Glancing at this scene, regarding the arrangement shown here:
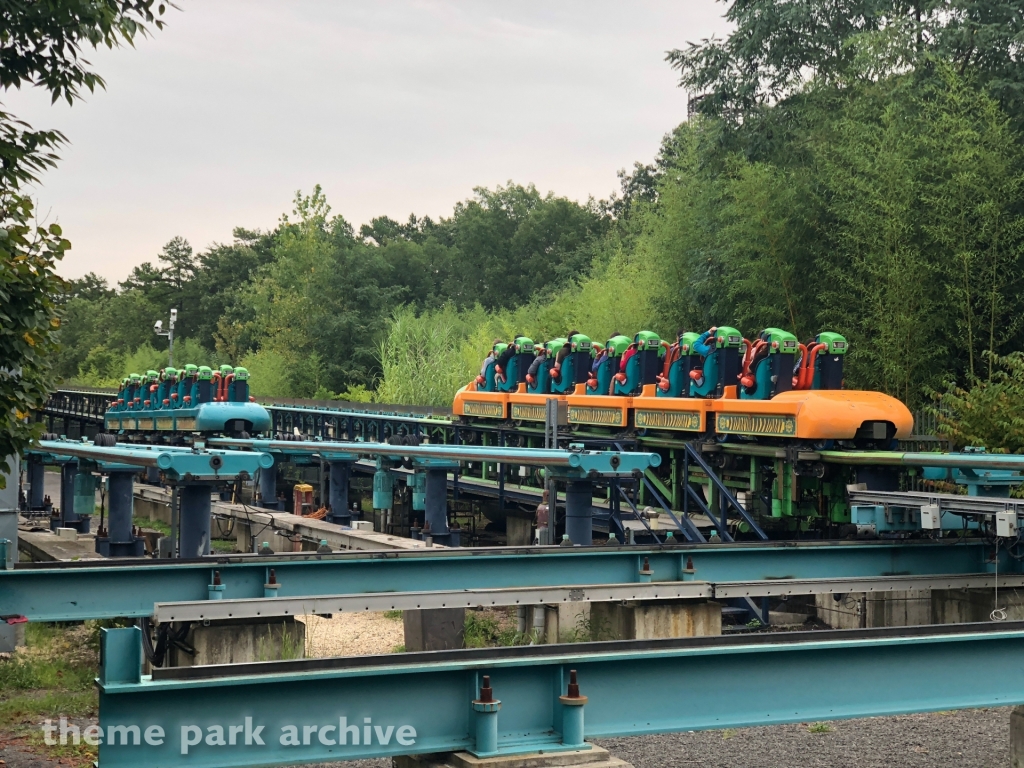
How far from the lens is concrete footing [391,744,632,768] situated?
520 centimetres

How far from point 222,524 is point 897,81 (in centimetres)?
1679

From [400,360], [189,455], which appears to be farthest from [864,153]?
[400,360]

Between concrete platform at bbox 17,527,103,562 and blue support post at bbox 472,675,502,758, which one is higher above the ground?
blue support post at bbox 472,675,502,758

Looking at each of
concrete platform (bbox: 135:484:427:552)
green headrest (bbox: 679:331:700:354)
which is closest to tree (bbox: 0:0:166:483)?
concrete platform (bbox: 135:484:427:552)

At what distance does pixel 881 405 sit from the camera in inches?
572

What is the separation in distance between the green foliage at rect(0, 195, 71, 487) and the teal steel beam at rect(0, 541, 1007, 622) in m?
1.21

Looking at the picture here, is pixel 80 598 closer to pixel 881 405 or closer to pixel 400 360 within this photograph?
pixel 881 405

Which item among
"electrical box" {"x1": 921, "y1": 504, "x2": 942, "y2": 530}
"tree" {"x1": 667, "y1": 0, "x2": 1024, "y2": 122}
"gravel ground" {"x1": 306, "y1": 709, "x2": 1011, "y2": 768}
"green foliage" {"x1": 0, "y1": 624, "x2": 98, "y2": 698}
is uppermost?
"tree" {"x1": 667, "y1": 0, "x2": 1024, "y2": 122}

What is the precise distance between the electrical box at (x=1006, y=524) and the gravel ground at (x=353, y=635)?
582 cm

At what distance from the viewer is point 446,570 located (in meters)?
9.88

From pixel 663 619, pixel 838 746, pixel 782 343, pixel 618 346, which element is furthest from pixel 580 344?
pixel 838 746

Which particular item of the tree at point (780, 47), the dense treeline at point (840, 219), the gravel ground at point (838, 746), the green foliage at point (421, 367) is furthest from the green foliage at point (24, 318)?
the green foliage at point (421, 367)

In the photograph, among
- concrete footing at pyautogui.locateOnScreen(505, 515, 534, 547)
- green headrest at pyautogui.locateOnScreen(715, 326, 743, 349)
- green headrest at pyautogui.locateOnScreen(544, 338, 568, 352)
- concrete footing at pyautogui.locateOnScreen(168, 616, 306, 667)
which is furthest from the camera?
green headrest at pyautogui.locateOnScreen(544, 338, 568, 352)

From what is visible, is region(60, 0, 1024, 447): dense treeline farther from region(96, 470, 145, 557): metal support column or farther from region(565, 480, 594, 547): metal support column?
region(96, 470, 145, 557): metal support column
